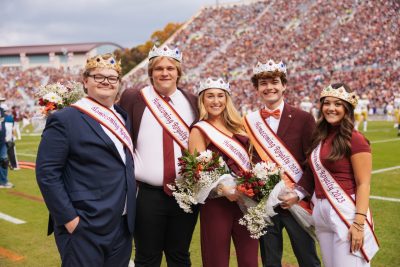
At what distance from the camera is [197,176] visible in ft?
9.83

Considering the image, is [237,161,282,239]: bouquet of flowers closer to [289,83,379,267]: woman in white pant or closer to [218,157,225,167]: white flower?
[218,157,225,167]: white flower

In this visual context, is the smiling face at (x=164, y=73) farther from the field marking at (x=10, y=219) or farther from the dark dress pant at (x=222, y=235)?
the field marking at (x=10, y=219)

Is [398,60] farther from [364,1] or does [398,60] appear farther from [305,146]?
[305,146]

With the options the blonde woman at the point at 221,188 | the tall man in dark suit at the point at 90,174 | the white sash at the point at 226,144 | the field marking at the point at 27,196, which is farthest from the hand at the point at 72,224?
the field marking at the point at 27,196

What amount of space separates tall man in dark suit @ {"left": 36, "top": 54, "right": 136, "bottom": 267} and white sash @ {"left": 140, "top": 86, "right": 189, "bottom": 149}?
1.80 ft

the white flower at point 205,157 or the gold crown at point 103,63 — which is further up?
the gold crown at point 103,63

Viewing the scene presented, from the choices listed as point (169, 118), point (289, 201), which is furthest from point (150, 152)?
point (289, 201)

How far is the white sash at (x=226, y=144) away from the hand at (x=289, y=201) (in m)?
0.36

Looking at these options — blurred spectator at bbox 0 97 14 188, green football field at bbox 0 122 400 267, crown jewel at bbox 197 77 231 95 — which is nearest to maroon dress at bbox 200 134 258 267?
crown jewel at bbox 197 77 231 95

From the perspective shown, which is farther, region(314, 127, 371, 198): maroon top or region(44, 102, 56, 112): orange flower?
region(44, 102, 56, 112): orange flower

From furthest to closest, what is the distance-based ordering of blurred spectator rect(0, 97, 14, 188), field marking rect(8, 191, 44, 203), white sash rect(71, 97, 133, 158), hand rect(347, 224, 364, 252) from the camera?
blurred spectator rect(0, 97, 14, 188) < field marking rect(8, 191, 44, 203) < hand rect(347, 224, 364, 252) < white sash rect(71, 97, 133, 158)

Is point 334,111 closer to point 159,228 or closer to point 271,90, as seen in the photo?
point 271,90

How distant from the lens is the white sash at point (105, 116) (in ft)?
8.79

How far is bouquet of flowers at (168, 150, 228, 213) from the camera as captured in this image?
2.98 m
